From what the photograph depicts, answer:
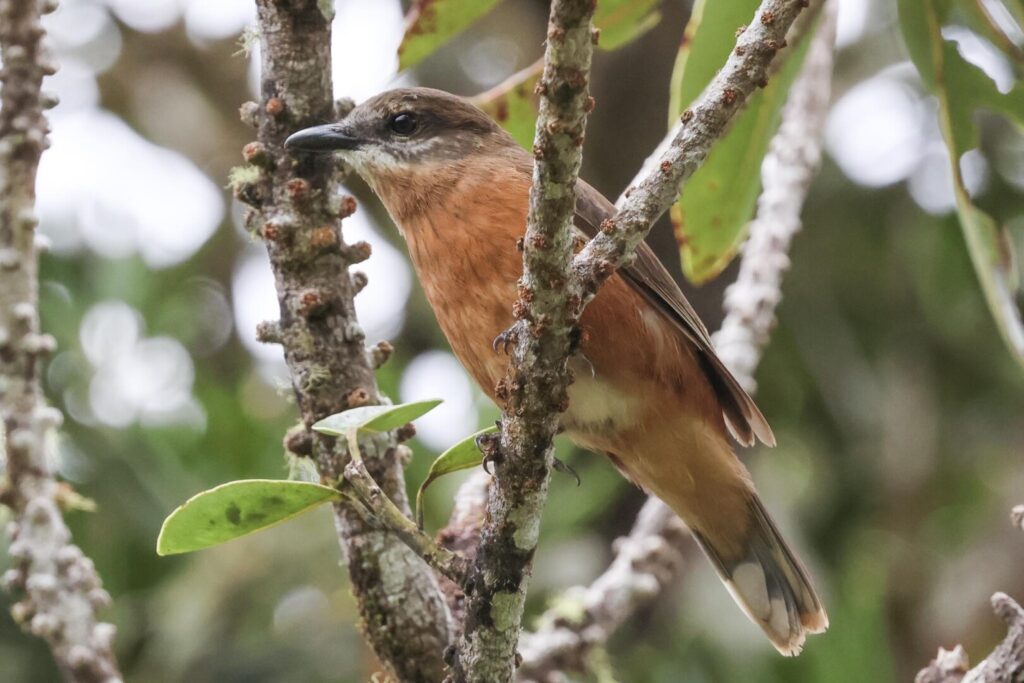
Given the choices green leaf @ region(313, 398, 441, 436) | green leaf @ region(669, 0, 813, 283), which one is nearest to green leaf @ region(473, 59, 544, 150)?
green leaf @ region(669, 0, 813, 283)

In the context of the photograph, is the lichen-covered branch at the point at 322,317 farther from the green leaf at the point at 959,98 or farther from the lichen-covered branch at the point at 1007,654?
the green leaf at the point at 959,98

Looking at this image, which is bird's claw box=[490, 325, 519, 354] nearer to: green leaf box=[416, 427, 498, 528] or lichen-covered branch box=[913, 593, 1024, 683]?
green leaf box=[416, 427, 498, 528]

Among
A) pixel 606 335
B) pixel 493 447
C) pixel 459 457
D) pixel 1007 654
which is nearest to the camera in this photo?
pixel 1007 654

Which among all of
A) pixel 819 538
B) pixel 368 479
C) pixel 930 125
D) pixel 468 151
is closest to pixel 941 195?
pixel 930 125

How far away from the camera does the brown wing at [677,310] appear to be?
345 cm

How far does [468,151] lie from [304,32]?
1118mm

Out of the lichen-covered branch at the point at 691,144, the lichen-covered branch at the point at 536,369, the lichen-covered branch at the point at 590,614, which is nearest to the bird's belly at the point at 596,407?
the lichen-covered branch at the point at 590,614

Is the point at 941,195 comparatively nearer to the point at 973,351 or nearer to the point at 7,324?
the point at 973,351

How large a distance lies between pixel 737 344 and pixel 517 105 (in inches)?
40.3

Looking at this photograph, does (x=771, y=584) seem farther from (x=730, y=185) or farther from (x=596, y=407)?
(x=730, y=185)

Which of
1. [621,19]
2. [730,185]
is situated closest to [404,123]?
[621,19]

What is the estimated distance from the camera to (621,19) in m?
3.96

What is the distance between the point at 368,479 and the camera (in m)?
2.38

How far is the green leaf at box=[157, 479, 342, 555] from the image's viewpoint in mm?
2393
